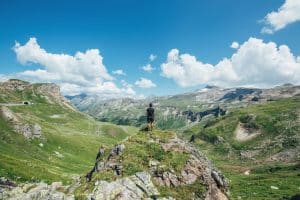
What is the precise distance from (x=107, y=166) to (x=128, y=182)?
17.4 ft

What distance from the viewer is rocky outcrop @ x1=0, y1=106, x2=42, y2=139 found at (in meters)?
157

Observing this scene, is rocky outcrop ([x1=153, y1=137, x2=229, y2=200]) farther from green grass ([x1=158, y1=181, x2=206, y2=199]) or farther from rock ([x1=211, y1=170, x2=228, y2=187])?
green grass ([x1=158, y1=181, x2=206, y2=199])

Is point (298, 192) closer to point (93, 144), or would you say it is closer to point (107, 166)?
point (107, 166)

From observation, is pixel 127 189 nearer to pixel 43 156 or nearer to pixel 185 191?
pixel 185 191

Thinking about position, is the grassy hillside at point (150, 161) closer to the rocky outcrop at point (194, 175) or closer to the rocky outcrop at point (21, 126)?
the rocky outcrop at point (194, 175)

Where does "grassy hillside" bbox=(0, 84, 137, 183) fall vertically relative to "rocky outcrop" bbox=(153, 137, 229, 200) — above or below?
below

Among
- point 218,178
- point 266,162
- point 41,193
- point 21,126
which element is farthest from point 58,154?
point 218,178

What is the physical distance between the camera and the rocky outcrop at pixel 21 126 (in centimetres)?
15675

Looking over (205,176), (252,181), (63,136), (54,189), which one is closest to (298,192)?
(252,181)

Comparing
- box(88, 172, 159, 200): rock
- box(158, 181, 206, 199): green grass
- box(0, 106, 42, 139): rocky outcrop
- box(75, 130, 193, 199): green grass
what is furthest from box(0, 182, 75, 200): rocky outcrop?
box(0, 106, 42, 139): rocky outcrop

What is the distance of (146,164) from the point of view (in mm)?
49781

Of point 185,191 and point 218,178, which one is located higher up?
point 218,178

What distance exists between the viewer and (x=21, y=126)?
15925 centimetres

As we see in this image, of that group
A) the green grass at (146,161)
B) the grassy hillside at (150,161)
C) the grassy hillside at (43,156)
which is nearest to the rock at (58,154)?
the grassy hillside at (43,156)
